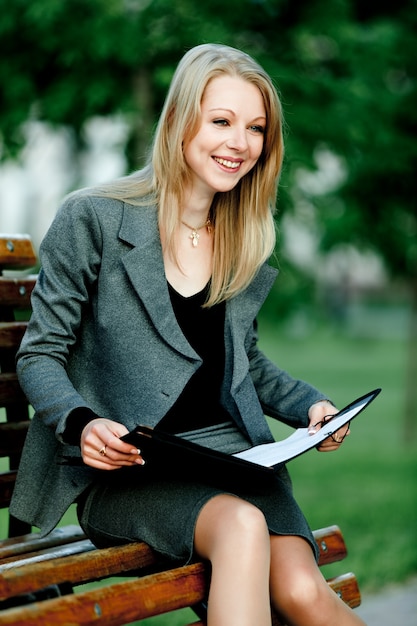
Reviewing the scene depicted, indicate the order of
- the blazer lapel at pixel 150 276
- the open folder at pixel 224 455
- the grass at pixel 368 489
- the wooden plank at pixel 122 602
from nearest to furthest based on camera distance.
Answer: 1. the wooden plank at pixel 122 602
2. the open folder at pixel 224 455
3. the blazer lapel at pixel 150 276
4. the grass at pixel 368 489

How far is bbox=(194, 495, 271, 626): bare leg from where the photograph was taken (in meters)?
2.11

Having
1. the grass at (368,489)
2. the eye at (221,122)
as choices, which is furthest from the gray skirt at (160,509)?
the grass at (368,489)

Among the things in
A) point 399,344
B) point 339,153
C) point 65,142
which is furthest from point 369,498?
point 399,344

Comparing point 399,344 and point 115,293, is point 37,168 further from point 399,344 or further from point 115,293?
point 399,344

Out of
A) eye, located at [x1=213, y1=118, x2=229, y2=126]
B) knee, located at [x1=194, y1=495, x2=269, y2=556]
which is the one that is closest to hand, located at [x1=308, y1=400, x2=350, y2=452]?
knee, located at [x1=194, y1=495, x2=269, y2=556]

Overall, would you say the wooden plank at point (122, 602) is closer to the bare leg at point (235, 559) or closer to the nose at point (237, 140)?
the bare leg at point (235, 559)

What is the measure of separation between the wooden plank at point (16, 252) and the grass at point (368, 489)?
5.90 ft

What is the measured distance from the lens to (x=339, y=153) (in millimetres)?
5316

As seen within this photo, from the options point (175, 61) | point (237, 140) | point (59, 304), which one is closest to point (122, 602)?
point (59, 304)

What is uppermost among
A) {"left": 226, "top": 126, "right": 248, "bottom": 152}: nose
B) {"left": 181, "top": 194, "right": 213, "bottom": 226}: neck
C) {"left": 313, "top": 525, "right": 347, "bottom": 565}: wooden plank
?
{"left": 226, "top": 126, "right": 248, "bottom": 152}: nose

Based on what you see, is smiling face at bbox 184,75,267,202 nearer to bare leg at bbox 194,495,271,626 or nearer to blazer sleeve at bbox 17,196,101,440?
blazer sleeve at bbox 17,196,101,440

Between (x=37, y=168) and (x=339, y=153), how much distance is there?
242 centimetres

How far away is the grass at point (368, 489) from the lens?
4.95 metres

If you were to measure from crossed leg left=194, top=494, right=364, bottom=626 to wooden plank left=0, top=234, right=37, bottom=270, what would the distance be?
105 centimetres
